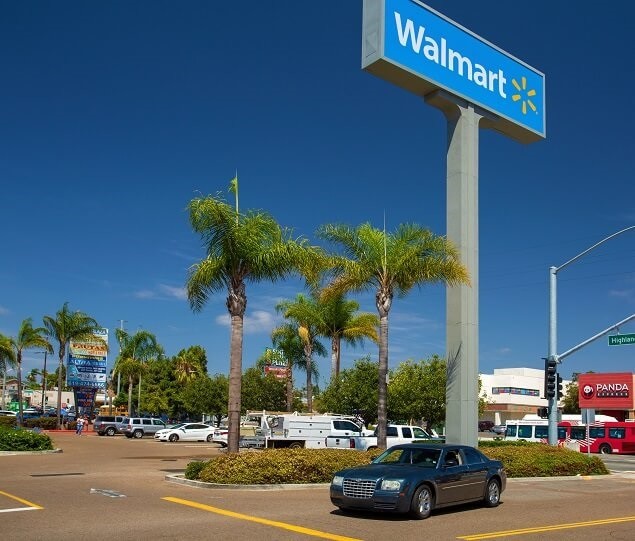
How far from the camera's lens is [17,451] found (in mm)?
32625

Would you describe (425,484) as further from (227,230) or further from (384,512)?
(227,230)

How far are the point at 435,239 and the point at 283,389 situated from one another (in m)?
45.5

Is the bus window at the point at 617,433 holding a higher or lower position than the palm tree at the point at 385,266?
lower

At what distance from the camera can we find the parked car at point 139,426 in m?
60.4

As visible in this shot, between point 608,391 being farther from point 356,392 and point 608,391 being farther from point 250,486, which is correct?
point 250,486

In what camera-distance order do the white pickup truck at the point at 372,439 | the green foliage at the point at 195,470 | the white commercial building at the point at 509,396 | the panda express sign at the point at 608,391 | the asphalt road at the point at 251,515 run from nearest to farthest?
the asphalt road at the point at 251,515
the green foliage at the point at 195,470
the white pickup truck at the point at 372,439
the panda express sign at the point at 608,391
the white commercial building at the point at 509,396

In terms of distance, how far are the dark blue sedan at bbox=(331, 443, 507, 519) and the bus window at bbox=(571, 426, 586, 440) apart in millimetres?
38788

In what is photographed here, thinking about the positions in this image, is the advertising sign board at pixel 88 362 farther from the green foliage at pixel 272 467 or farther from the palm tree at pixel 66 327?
the green foliage at pixel 272 467

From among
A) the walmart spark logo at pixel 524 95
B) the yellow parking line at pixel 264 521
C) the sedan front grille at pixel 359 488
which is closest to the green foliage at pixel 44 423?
the walmart spark logo at pixel 524 95

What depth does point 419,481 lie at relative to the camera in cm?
1417

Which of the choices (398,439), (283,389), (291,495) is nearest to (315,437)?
(398,439)

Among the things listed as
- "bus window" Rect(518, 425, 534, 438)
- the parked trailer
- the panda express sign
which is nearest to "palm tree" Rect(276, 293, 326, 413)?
the parked trailer

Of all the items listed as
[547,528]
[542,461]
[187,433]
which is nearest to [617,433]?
[187,433]

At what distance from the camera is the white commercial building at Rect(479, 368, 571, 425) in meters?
104
